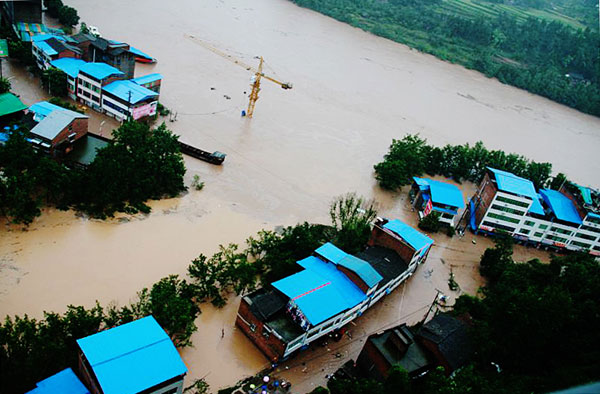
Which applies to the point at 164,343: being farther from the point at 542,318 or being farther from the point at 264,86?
the point at 264,86

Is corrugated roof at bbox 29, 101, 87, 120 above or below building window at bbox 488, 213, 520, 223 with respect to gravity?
below

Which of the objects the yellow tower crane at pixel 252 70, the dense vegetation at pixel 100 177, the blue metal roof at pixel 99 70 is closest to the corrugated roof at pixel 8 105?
the dense vegetation at pixel 100 177

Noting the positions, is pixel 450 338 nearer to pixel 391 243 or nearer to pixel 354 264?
pixel 354 264

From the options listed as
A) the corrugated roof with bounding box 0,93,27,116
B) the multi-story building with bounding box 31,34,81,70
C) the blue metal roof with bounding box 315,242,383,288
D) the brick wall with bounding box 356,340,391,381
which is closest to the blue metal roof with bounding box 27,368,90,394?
the brick wall with bounding box 356,340,391,381

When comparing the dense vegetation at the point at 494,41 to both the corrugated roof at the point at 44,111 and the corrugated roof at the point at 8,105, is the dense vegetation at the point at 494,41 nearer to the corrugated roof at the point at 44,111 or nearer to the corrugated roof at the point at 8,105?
the corrugated roof at the point at 44,111

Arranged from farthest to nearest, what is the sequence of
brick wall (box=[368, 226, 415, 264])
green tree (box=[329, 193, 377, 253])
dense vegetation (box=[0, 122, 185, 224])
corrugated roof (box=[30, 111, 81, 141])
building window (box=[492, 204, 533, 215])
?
building window (box=[492, 204, 533, 215])
corrugated roof (box=[30, 111, 81, 141])
green tree (box=[329, 193, 377, 253])
brick wall (box=[368, 226, 415, 264])
dense vegetation (box=[0, 122, 185, 224])

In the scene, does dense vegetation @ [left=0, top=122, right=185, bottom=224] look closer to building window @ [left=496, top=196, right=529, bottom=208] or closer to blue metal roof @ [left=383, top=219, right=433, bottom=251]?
blue metal roof @ [left=383, top=219, right=433, bottom=251]

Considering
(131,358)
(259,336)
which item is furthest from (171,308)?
(259,336)

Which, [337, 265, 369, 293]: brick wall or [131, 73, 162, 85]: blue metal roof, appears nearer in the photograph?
Result: [337, 265, 369, 293]: brick wall

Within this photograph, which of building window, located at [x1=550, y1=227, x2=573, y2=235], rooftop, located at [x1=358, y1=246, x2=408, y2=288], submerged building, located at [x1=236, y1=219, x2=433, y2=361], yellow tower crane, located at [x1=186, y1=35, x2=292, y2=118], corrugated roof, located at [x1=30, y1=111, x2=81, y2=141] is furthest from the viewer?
yellow tower crane, located at [x1=186, y1=35, x2=292, y2=118]
